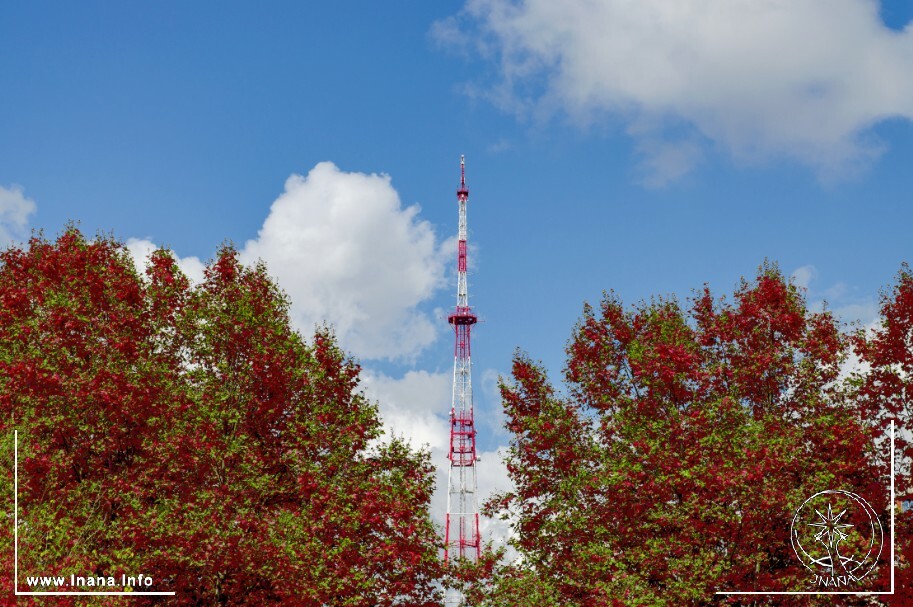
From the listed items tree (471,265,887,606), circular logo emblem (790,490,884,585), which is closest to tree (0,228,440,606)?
tree (471,265,887,606)

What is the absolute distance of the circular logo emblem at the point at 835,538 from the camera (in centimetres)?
2842

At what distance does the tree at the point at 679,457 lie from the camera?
28781 millimetres

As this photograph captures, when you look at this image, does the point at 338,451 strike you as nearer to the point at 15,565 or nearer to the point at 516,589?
the point at 516,589

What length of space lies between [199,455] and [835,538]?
19.9 meters

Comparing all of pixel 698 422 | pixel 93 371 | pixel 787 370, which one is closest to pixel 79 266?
pixel 93 371

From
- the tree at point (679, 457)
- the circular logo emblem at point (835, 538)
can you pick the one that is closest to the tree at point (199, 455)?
the tree at point (679, 457)

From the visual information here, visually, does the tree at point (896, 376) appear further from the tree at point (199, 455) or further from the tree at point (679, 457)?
the tree at point (199, 455)

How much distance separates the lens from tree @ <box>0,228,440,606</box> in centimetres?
2742

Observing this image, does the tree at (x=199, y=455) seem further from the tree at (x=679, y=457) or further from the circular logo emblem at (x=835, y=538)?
the circular logo emblem at (x=835, y=538)

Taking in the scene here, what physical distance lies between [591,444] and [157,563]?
48.1 ft

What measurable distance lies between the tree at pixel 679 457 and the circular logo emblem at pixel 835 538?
1.63ft

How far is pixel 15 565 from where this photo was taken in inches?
923

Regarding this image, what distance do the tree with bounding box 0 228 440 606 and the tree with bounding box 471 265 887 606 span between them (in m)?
4.24

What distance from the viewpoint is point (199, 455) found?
95.4ft
